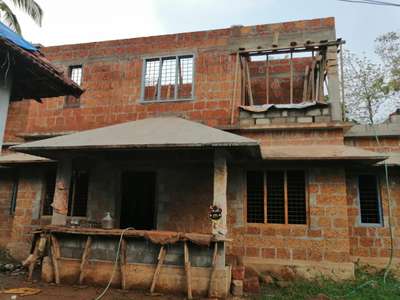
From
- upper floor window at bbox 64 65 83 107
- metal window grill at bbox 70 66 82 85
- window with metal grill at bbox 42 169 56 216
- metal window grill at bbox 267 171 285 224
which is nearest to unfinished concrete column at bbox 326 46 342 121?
metal window grill at bbox 267 171 285 224

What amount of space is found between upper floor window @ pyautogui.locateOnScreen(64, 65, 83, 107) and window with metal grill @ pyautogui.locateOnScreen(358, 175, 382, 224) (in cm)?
857

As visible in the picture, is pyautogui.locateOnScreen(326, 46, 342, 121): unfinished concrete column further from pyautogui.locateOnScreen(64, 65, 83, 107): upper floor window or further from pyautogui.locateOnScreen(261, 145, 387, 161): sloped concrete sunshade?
pyautogui.locateOnScreen(64, 65, 83, 107): upper floor window

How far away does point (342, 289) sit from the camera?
7.04 metres

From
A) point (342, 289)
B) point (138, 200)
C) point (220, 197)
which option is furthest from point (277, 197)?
point (138, 200)

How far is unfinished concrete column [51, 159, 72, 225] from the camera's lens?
773 cm

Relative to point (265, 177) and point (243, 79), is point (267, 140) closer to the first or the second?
point (265, 177)

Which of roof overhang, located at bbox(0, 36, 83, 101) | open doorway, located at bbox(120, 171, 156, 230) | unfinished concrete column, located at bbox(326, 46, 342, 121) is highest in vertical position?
unfinished concrete column, located at bbox(326, 46, 342, 121)

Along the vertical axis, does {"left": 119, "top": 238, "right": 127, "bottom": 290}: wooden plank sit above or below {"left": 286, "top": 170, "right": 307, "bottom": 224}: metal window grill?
below

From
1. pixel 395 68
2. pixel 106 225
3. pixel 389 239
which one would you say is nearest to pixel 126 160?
pixel 106 225

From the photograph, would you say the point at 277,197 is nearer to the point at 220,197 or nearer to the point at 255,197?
the point at 255,197

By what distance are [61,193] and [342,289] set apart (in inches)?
258

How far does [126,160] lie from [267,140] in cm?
390

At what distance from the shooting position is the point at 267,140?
887cm

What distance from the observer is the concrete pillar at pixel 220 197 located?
6402 millimetres
